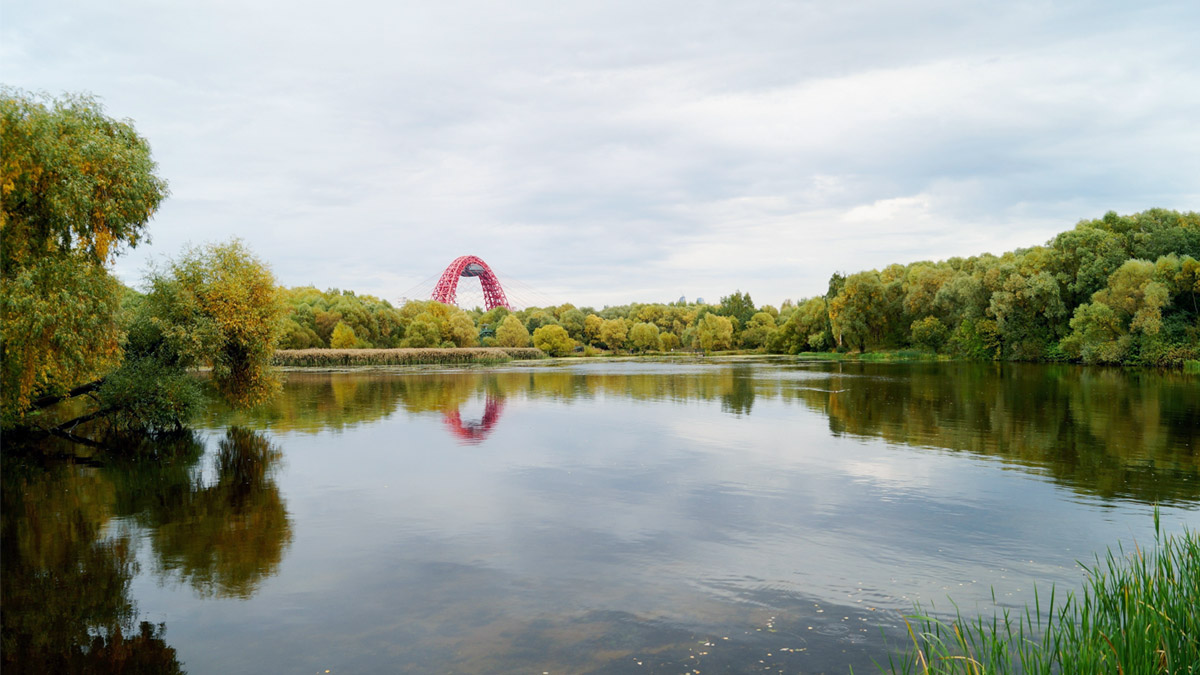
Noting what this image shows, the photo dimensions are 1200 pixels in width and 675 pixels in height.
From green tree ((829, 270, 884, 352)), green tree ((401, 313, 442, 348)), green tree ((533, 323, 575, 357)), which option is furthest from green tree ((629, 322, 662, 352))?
green tree ((829, 270, 884, 352))

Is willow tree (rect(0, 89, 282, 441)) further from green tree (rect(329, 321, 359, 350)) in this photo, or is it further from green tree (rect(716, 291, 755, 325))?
green tree (rect(716, 291, 755, 325))

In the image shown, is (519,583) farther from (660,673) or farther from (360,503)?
(360,503)

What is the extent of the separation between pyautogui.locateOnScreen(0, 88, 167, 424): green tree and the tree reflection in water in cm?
320

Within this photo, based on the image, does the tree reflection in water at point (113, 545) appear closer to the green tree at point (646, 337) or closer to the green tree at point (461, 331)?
the green tree at point (461, 331)

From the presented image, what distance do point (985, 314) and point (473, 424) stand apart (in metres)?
73.1

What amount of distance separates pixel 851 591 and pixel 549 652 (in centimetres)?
Result: 501

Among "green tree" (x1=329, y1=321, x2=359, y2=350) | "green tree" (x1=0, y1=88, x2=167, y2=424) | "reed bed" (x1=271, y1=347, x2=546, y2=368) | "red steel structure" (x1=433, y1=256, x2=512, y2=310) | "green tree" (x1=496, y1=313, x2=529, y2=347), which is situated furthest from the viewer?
"red steel structure" (x1=433, y1=256, x2=512, y2=310)

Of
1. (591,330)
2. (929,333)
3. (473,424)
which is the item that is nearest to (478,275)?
(591,330)

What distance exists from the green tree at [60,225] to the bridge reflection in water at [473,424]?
12.5 meters

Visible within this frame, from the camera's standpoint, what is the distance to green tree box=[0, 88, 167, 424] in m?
15.2

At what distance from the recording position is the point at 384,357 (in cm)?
9506

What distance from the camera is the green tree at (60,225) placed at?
15.2m

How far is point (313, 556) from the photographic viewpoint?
13367 millimetres

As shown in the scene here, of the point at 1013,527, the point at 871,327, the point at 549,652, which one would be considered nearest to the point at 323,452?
the point at 549,652
